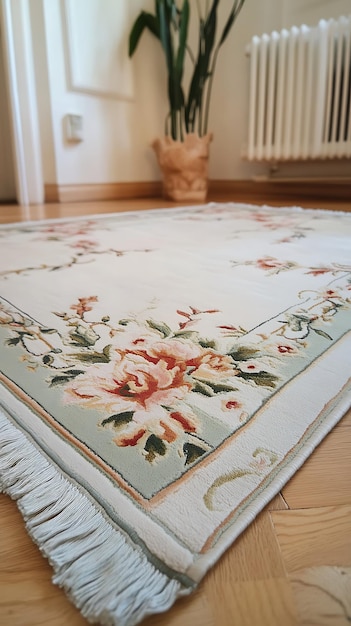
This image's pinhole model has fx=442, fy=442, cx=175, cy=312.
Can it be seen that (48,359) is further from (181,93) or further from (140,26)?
(140,26)

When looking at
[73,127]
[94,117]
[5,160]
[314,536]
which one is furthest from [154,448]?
[5,160]

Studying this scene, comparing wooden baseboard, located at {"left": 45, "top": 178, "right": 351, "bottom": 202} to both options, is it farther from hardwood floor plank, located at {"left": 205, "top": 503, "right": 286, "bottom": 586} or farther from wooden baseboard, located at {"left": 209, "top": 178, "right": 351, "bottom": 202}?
hardwood floor plank, located at {"left": 205, "top": 503, "right": 286, "bottom": 586}

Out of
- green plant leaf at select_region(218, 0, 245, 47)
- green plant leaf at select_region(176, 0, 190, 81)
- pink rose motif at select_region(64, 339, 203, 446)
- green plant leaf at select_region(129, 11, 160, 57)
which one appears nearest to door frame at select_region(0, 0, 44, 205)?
green plant leaf at select_region(129, 11, 160, 57)

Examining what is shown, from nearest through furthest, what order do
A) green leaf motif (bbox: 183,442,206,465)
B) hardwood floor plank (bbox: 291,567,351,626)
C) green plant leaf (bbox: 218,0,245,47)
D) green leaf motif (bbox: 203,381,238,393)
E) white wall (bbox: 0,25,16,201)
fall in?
hardwood floor plank (bbox: 291,567,351,626) < green leaf motif (bbox: 183,442,206,465) < green leaf motif (bbox: 203,381,238,393) < green plant leaf (bbox: 218,0,245,47) < white wall (bbox: 0,25,16,201)

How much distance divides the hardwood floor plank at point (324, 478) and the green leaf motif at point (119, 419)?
0.48 ft

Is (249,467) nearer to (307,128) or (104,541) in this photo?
(104,541)

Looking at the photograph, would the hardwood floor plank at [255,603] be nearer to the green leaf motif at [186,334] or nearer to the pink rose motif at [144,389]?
the pink rose motif at [144,389]

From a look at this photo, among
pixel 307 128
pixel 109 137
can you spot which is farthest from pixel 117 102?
pixel 307 128

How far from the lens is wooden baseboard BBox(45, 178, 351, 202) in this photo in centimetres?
238

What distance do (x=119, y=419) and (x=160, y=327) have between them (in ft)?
0.76

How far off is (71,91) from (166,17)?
626mm

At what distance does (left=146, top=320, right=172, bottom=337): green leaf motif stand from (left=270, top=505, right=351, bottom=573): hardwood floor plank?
0.32m

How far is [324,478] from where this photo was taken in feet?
1.13

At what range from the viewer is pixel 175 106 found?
2.41m
